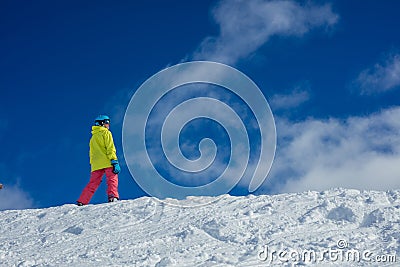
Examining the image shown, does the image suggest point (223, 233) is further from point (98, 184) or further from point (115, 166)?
point (98, 184)

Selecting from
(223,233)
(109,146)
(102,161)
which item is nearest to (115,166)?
(102,161)

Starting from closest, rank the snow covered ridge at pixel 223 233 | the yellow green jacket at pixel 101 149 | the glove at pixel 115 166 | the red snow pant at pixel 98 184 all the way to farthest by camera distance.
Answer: the snow covered ridge at pixel 223 233 → the red snow pant at pixel 98 184 → the glove at pixel 115 166 → the yellow green jacket at pixel 101 149

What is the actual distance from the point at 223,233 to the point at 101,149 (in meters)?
4.80

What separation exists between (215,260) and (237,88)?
553 cm

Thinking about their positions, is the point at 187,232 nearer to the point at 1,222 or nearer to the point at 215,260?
the point at 215,260

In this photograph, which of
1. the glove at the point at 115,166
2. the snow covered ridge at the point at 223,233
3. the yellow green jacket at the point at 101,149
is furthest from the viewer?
the yellow green jacket at the point at 101,149

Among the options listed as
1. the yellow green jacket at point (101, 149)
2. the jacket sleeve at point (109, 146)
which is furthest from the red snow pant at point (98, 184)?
the jacket sleeve at point (109, 146)

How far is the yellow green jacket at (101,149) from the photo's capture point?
34.1 ft

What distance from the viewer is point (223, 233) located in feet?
21.0

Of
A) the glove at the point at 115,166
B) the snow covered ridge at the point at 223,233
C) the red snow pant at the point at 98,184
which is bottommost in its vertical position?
the snow covered ridge at the point at 223,233

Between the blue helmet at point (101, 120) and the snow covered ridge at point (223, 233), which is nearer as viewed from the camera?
the snow covered ridge at point (223, 233)

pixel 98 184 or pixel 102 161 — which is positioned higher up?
pixel 102 161

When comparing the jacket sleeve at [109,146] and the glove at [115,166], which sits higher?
the jacket sleeve at [109,146]

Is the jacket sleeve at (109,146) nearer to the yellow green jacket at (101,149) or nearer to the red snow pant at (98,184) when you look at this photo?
the yellow green jacket at (101,149)
